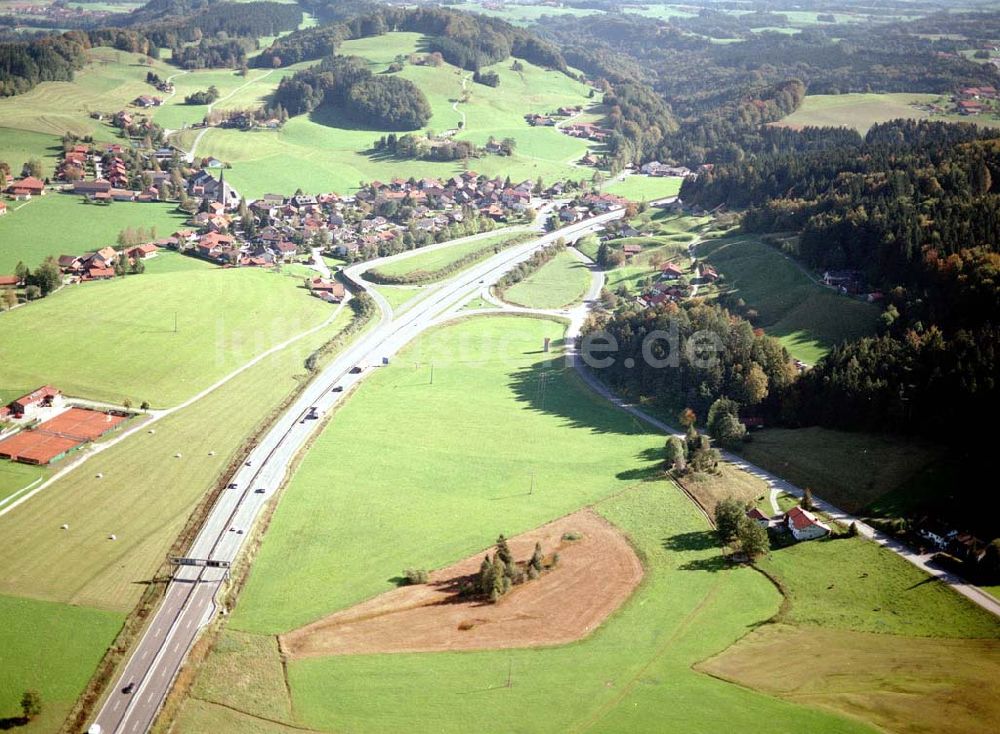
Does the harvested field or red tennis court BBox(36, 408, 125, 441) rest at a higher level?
red tennis court BBox(36, 408, 125, 441)

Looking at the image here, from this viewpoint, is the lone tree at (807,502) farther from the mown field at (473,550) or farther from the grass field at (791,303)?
the grass field at (791,303)

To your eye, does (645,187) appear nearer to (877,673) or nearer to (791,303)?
(791,303)

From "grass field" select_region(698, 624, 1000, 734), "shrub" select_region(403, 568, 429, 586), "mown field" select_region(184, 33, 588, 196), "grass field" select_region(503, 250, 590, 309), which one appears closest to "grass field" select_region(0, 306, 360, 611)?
"shrub" select_region(403, 568, 429, 586)

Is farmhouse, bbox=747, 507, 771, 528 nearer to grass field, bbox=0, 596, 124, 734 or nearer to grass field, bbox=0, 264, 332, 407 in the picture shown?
grass field, bbox=0, 596, 124, 734

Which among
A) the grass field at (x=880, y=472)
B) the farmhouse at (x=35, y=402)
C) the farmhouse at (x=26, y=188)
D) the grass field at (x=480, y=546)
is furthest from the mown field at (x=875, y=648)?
the farmhouse at (x=26, y=188)

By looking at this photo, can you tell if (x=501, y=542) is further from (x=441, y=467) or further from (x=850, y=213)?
(x=850, y=213)
